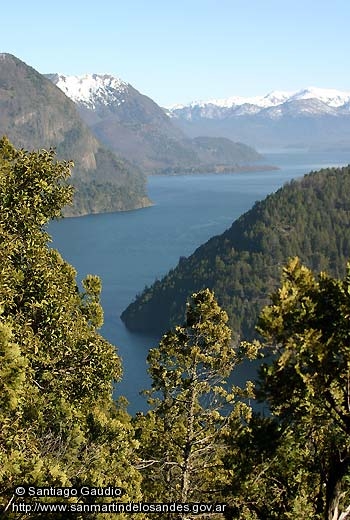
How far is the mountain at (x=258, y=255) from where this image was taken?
15488cm

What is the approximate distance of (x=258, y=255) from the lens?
17000 cm

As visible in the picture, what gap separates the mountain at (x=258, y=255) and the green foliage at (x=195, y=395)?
125865 millimetres

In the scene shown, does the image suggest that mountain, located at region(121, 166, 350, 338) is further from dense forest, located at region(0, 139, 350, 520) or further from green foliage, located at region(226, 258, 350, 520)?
green foliage, located at region(226, 258, 350, 520)

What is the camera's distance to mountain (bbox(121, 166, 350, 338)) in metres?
155

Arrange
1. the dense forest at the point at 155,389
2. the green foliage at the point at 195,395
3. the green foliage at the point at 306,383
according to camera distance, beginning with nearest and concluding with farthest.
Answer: the green foliage at the point at 306,383 < the dense forest at the point at 155,389 < the green foliage at the point at 195,395

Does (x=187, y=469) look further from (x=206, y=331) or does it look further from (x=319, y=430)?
(x=319, y=430)

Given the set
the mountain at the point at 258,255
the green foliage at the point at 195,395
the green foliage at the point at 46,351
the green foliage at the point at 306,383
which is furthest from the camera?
the mountain at the point at 258,255

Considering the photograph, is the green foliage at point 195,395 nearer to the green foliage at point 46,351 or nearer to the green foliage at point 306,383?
the green foliage at point 46,351

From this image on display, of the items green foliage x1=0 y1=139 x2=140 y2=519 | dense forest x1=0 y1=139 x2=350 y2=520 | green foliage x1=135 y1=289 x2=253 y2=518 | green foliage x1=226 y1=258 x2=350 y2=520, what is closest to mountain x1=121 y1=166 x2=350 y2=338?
green foliage x1=135 y1=289 x2=253 y2=518

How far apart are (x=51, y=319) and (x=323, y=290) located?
19.0 ft

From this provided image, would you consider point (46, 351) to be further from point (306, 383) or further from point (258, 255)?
point (258, 255)

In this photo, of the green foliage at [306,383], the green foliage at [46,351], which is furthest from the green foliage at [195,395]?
the green foliage at [306,383]

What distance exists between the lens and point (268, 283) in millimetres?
162250

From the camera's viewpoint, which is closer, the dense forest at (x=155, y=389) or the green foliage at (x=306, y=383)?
A: the green foliage at (x=306, y=383)
